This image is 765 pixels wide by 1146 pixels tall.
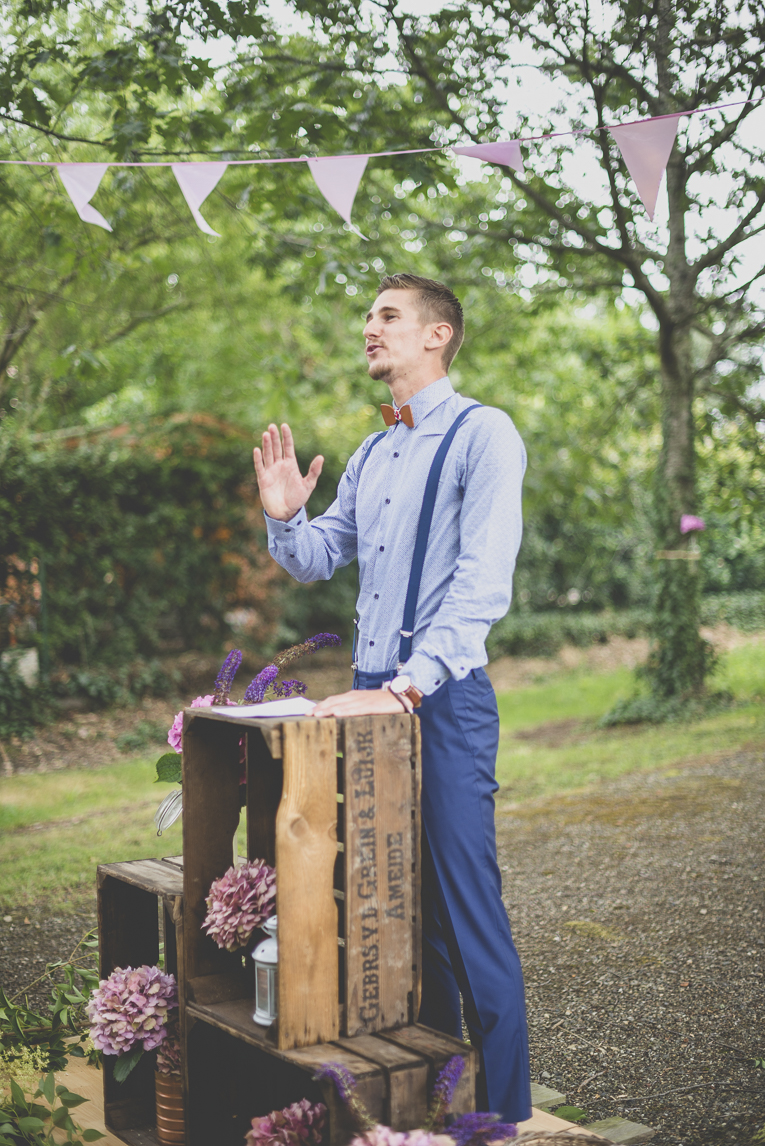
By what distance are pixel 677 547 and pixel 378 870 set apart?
6.59 m

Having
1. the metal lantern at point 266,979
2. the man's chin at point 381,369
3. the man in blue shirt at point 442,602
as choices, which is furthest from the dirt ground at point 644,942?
the man's chin at point 381,369

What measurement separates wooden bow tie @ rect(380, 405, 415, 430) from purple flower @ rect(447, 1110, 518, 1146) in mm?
1404

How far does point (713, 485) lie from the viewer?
8.71m

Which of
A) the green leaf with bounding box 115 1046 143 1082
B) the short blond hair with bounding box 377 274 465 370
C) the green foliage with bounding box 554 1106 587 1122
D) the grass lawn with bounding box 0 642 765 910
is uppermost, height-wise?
the short blond hair with bounding box 377 274 465 370

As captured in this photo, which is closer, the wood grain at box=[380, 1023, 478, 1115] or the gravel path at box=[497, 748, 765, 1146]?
the wood grain at box=[380, 1023, 478, 1115]

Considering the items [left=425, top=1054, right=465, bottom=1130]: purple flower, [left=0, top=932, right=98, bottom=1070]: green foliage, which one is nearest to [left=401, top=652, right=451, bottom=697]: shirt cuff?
[left=425, top=1054, right=465, bottom=1130]: purple flower

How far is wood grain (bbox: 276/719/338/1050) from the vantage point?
175cm

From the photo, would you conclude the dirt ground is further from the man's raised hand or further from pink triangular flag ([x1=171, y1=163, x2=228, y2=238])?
pink triangular flag ([x1=171, y1=163, x2=228, y2=238])

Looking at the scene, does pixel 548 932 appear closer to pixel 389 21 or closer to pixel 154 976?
pixel 154 976

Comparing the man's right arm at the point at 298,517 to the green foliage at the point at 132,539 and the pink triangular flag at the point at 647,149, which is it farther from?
the green foliage at the point at 132,539

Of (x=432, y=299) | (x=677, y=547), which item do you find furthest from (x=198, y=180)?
(x=677, y=547)

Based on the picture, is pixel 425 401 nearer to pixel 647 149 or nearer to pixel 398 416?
pixel 398 416

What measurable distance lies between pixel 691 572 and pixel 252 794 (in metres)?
6.35

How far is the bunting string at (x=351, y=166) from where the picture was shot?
373 cm
